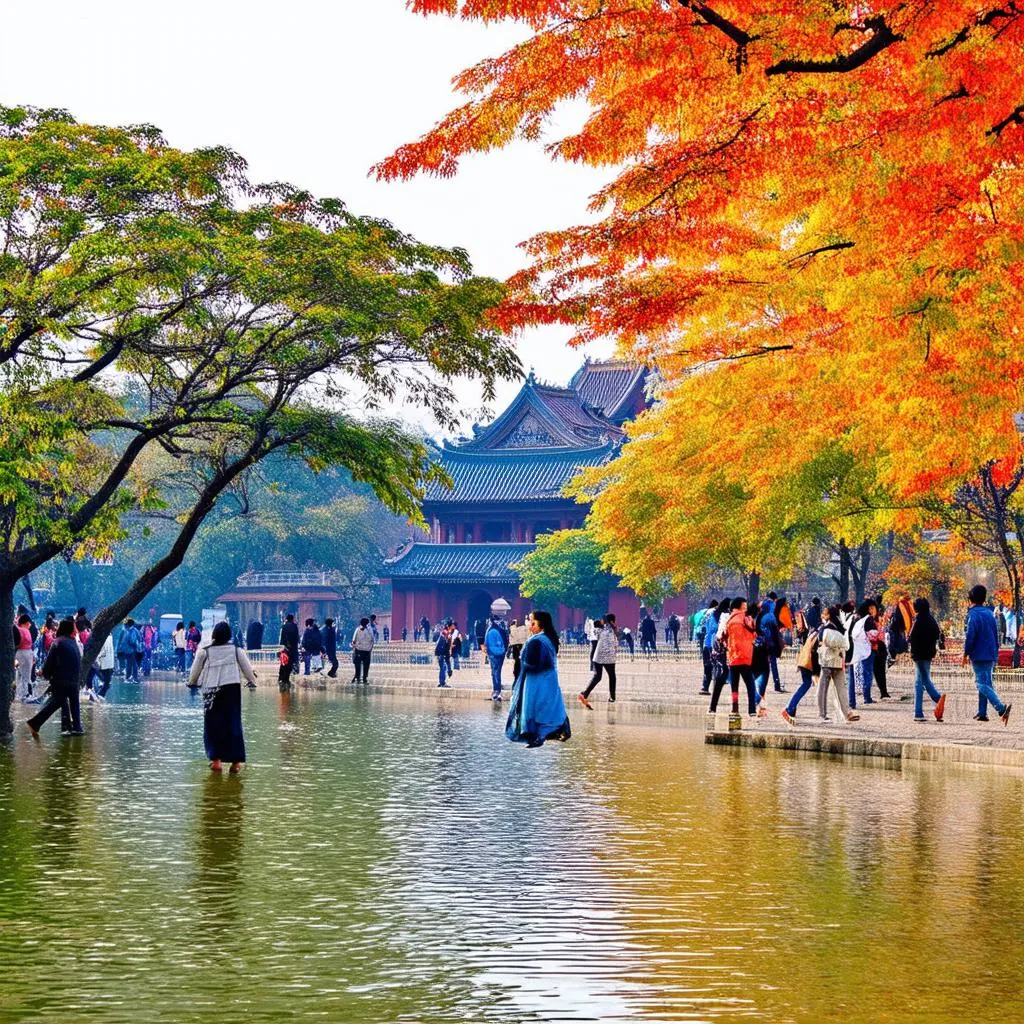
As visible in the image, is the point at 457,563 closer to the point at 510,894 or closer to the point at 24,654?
the point at 24,654

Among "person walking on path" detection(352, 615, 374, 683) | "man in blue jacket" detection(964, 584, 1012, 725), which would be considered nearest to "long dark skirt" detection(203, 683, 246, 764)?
"man in blue jacket" detection(964, 584, 1012, 725)

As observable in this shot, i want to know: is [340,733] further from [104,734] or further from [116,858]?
[116,858]

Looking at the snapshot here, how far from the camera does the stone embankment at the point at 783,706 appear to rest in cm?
1981

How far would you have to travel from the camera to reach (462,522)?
275 ft

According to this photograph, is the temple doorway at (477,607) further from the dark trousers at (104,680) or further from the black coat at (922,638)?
the black coat at (922,638)

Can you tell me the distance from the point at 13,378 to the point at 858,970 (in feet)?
57.1

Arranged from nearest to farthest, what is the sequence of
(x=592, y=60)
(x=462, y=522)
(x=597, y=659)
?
(x=592, y=60), (x=597, y=659), (x=462, y=522)

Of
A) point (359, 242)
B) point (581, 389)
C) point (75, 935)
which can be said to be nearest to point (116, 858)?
point (75, 935)

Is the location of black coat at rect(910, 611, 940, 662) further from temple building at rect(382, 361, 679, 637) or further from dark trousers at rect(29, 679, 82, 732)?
temple building at rect(382, 361, 679, 637)

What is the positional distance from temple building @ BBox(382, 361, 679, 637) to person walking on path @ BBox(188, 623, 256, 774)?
196ft

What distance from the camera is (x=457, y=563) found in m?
80.9

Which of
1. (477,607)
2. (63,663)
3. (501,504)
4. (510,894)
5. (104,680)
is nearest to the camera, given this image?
(510,894)

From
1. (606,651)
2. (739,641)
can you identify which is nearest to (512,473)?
(606,651)

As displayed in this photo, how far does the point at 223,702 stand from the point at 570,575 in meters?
51.7
